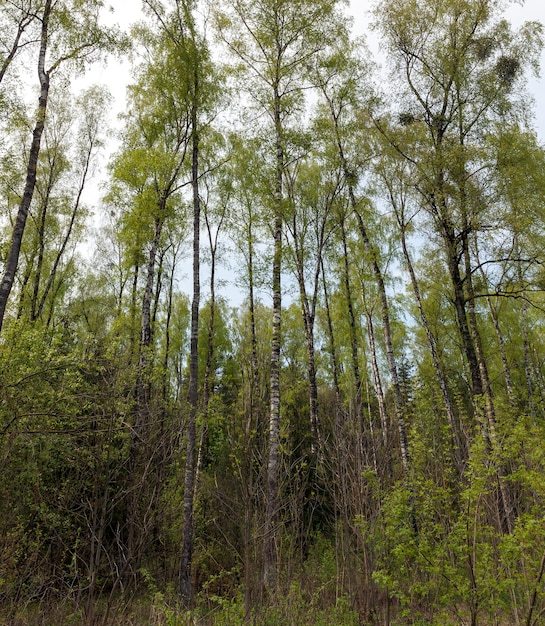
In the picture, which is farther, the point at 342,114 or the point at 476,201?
the point at 342,114

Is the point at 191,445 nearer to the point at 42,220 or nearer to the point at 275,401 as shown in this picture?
the point at 275,401

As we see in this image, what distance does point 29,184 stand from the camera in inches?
287

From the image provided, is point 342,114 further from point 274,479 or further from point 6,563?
point 6,563

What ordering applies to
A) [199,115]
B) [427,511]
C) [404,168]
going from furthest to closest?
1. [404,168]
2. [199,115]
3. [427,511]

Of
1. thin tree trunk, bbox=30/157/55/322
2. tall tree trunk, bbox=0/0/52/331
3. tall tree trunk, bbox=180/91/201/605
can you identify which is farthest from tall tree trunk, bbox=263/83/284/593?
thin tree trunk, bbox=30/157/55/322

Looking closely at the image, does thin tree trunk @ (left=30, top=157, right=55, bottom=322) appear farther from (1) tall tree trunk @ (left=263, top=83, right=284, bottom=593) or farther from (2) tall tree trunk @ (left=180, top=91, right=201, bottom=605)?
(1) tall tree trunk @ (left=263, top=83, right=284, bottom=593)

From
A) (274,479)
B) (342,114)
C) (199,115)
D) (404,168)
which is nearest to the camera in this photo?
(274,479)

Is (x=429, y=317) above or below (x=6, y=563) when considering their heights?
above

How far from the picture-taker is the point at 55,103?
1636 centimetres

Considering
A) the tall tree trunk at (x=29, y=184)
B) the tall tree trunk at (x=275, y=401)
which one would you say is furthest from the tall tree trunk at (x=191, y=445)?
the tall tree trunk at (x=29, y=184)

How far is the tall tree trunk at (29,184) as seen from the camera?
22.0 feet

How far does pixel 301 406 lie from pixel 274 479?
7645 millimetres

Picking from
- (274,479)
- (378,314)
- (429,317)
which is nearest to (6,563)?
(274,479)

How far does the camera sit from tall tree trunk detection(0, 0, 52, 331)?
670 cm
